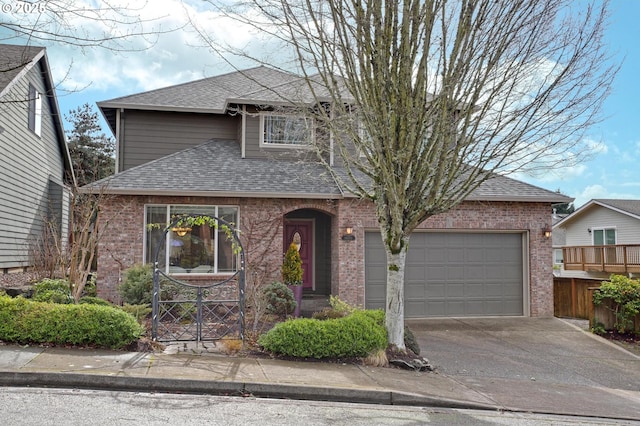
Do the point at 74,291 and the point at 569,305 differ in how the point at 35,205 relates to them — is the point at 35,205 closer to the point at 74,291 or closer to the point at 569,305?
the point at 74,291

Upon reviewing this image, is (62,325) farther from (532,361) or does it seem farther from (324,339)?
(532,361)

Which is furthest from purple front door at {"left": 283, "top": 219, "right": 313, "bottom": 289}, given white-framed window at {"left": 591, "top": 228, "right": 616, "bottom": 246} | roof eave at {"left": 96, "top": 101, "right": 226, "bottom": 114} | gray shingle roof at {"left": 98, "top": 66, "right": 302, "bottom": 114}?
white-framed window at {"left": 591, "top": 228, "right": 616, "bottom": 246}

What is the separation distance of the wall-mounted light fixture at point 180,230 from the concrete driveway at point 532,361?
18.7 feet

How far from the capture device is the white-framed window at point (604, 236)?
90.6 feet

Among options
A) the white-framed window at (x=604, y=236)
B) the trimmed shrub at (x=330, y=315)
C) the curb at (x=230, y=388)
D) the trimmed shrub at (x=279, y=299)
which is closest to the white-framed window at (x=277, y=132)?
the trimmed shrub at (x=279, y=299)

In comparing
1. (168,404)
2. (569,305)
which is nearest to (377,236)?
(569,305)

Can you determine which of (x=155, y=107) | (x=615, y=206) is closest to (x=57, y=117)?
(x=155, y=107)

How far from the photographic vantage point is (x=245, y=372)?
6.99 m

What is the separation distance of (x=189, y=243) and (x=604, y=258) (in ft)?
67.8

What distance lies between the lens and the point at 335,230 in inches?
521

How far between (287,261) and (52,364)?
645 cm

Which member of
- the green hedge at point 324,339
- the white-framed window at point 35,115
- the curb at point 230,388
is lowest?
the curb at point 230,388

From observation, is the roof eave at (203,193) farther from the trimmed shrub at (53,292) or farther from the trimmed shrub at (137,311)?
the trimmed shrub at (137,311)

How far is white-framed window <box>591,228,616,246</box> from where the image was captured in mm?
27625
